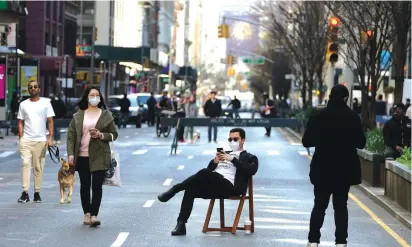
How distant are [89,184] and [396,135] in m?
9.03

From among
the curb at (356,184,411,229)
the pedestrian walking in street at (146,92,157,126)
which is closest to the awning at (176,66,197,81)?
the pedestrian walking in street at (146,92,157,126)

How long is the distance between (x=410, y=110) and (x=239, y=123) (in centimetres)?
738

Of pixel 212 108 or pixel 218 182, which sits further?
pixel 212 108

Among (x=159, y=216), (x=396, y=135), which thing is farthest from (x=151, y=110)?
(x=159, y=216)

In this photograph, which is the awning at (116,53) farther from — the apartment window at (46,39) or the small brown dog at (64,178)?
the small brown dog at (64,178)

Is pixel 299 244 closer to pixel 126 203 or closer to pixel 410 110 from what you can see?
pixel 126 203

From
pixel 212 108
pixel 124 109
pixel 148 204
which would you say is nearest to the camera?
pixel 148 204

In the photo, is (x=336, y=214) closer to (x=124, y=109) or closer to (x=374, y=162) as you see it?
(x=374, y=162)

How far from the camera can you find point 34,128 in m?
18.3

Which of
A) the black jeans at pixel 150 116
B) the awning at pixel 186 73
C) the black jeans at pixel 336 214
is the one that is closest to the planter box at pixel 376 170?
the black jeans at pixel 336 214

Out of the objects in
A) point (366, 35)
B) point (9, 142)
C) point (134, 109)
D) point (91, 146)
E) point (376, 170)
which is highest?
point (366, 35)

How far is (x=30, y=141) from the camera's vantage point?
60.3ft

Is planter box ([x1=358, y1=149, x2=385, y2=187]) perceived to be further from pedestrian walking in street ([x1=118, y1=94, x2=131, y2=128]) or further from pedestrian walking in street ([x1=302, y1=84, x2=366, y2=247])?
pedestrian walking in street ([x1=118, y1=94, x2=131, y2=128])

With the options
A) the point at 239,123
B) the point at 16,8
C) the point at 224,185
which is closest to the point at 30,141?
the point at 224,185
